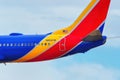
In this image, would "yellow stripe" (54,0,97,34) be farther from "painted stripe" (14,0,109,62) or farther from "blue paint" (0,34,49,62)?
"blue paint" (0,34,49,62)

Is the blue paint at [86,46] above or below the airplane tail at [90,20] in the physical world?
below

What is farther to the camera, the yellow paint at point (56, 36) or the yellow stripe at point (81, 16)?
the yellow stripe at point (81, 16)

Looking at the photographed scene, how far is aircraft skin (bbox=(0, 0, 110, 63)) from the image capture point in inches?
4914

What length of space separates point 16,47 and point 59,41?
724cm

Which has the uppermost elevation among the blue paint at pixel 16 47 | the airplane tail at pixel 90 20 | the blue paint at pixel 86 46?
the airplane tail at pixel 90 20

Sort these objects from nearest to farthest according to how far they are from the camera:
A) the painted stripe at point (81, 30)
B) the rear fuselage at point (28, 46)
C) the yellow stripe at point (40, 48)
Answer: the rear fuselage at point (28, 46) → the painted stripe at point (81, 30) → the yellow stripe at point (40, 48)

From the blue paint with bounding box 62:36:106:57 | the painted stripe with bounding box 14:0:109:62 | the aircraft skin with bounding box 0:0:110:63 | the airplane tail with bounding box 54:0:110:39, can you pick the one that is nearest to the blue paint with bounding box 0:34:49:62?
the aircraft skin with bounding box 0:0:110:63

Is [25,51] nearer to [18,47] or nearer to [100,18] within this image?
[18,47]

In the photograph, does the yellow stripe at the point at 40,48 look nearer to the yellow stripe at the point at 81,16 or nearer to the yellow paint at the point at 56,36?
the yellow paint at the point at 56,36

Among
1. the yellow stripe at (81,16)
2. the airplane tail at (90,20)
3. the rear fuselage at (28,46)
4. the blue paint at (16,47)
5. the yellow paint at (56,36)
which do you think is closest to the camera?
the rear fuselage at (28,46)

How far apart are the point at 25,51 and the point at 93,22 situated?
11301 mm

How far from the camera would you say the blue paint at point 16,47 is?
128 meters

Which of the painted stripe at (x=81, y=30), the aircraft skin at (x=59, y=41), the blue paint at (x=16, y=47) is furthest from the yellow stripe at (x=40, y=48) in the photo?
the blue paint at (x=16, y=47)

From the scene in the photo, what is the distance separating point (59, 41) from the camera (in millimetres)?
125562
